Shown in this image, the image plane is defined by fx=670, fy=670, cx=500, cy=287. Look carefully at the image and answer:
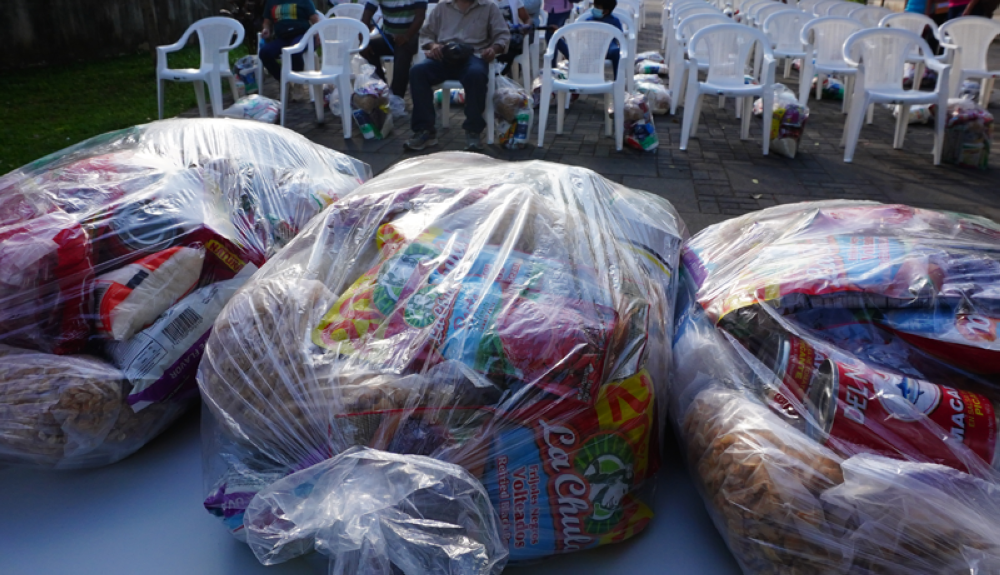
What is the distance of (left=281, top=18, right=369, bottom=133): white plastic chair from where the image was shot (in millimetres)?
5301

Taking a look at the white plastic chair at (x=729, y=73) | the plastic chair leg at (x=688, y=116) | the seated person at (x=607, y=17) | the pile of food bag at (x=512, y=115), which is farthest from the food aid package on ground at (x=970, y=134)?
the pile of food bag at (x=512, y=115)

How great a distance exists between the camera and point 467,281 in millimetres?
1465

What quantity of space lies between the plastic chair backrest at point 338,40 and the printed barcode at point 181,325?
408cm

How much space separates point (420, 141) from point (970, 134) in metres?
3.94

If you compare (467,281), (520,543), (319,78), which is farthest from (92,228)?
(319,78)

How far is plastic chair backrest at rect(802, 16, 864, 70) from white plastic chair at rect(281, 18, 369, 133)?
13.2 ft

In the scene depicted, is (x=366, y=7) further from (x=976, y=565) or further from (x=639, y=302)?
(x=976, y=565)

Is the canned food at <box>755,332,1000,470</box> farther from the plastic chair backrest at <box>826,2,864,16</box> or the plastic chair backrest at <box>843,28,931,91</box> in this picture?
the plastic chair backrest at <box>826,2,864,16</box>

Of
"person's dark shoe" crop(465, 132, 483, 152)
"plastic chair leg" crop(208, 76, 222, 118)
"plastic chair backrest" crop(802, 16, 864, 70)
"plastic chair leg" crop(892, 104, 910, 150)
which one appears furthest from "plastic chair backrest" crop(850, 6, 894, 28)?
"plastic chair leg" crop(208, 76, 222, 118)

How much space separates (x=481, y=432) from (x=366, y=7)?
6102mm

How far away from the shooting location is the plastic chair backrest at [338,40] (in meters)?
5.45

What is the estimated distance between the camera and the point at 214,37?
5742 mm

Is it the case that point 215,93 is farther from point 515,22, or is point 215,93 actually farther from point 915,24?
point 915,24

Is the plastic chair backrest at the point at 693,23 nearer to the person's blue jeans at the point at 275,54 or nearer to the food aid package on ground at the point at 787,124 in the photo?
the food aid package on ground at the point at 787,124
